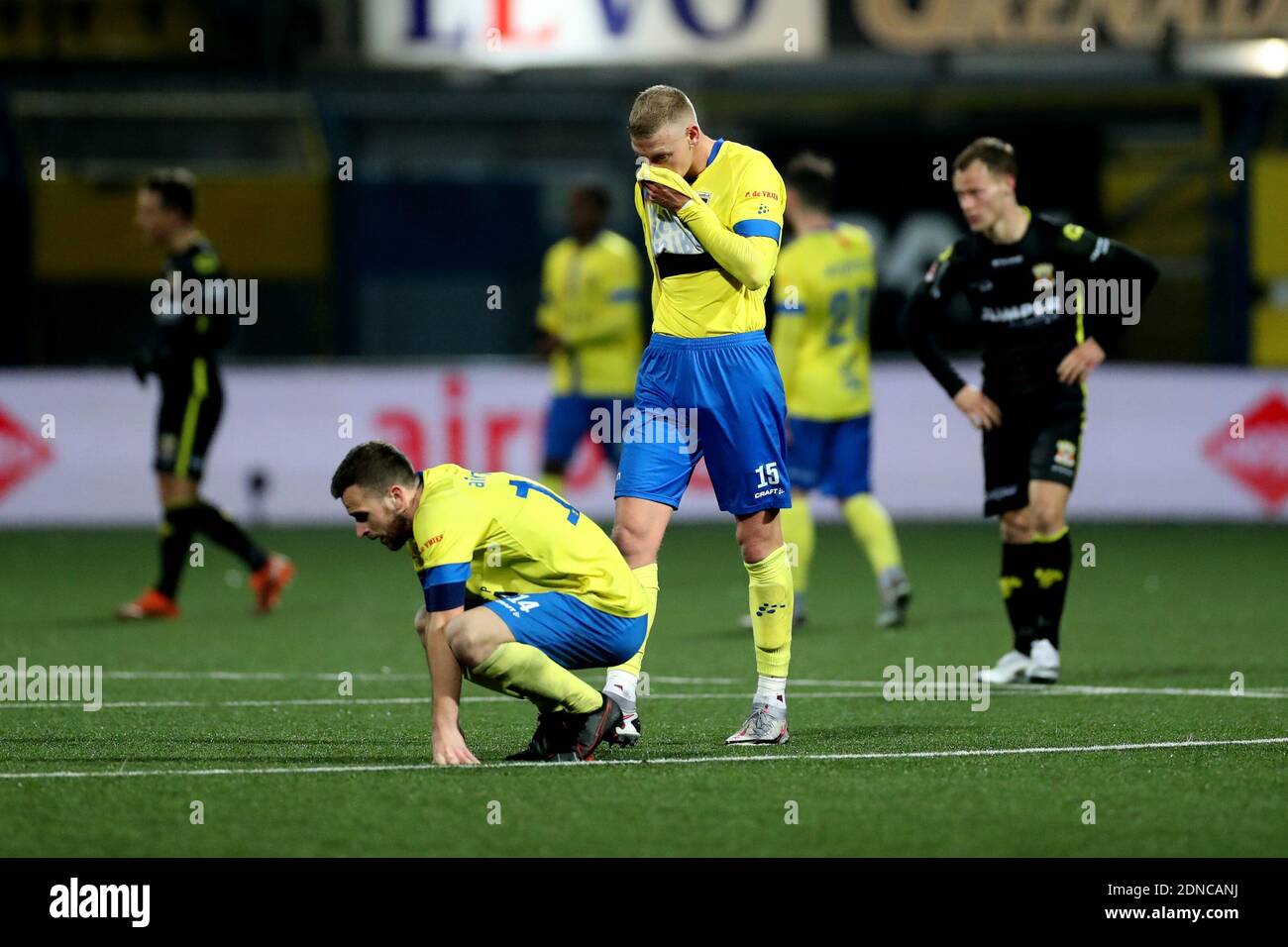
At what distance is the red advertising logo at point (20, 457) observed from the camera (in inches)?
671

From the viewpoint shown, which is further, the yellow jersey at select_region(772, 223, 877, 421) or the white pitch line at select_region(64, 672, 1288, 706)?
the yellow jersey at select_region(772, 223, 877, 421)

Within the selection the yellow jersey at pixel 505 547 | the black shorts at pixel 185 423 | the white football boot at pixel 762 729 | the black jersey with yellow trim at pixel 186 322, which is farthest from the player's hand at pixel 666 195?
the black shorts at pixel 185 423

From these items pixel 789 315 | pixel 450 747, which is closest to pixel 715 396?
pixel 450 747

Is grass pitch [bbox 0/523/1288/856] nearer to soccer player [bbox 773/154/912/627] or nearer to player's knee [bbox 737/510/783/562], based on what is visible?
soccer player [bbox 773/154/912/627]

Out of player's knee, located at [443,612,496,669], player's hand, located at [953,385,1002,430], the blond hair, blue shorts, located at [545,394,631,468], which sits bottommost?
player's knee, located at [443,612,496,669]

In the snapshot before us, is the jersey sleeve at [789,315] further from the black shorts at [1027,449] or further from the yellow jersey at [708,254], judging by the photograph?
the yellow jersey at [708,254]

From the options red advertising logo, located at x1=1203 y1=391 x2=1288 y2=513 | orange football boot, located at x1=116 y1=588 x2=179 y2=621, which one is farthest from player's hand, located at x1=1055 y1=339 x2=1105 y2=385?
red advertising logo, located at x1=1203 y1=391 x2=1288 y2=513

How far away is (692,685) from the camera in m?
9.12

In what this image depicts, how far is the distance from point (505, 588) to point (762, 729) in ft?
3.33

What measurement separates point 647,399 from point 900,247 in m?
13.9

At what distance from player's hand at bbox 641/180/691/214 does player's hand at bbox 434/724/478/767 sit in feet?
5.80

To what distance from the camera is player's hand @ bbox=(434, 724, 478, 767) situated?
6754 millimetres
